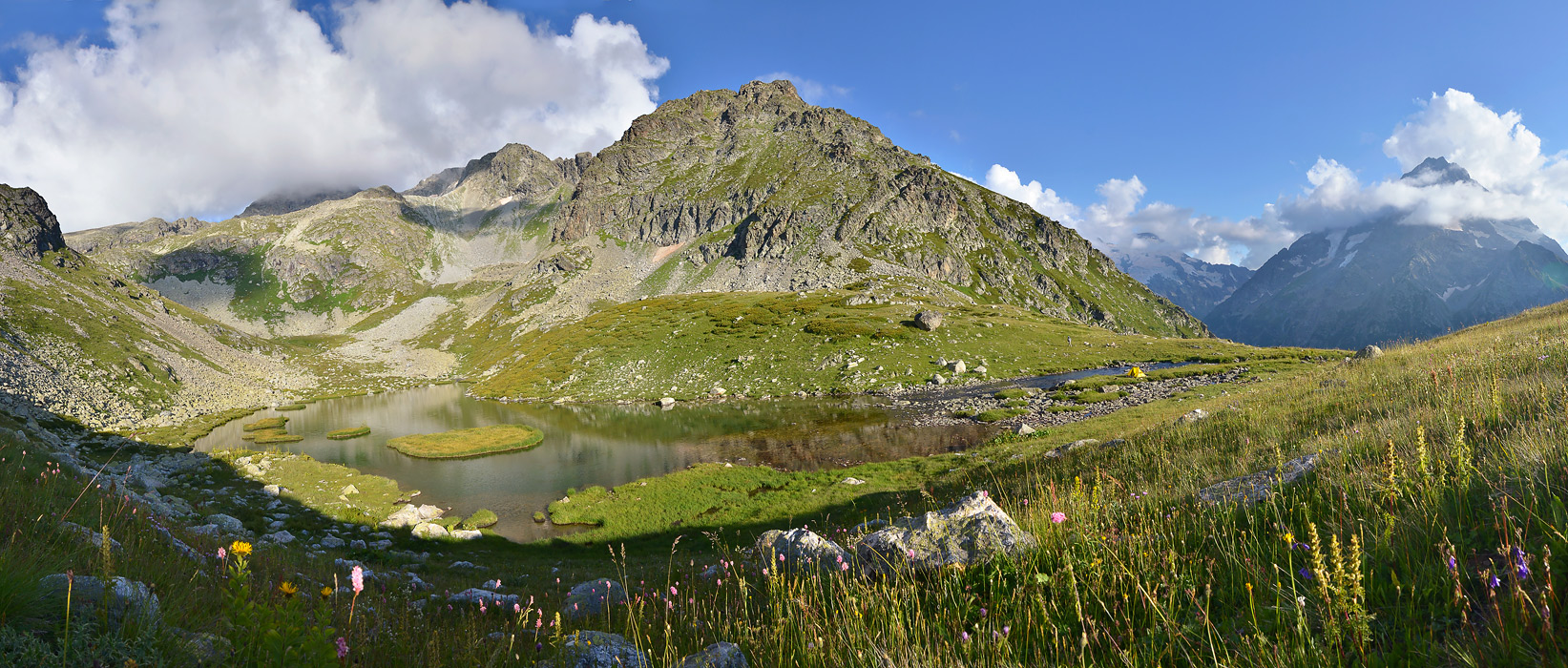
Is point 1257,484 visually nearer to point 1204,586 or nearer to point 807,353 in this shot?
point 1204,586

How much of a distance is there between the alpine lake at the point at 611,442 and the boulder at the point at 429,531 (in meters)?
2.65

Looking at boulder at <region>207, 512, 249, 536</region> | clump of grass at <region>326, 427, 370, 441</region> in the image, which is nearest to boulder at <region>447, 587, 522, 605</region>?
boulder at <region>207, 512, 249, 536</region>

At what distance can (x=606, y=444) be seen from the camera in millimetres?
46031

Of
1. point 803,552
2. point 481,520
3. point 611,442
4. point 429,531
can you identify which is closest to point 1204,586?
point 803,552

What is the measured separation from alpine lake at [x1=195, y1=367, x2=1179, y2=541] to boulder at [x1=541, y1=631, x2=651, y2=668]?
2402 cm

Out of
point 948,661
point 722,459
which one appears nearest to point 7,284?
point 722,459

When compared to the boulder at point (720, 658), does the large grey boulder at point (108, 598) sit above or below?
above

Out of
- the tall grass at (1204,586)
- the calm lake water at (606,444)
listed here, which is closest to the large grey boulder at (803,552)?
the tall grass at (1204,586)

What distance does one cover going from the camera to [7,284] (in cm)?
7569

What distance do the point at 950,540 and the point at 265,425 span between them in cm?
8242

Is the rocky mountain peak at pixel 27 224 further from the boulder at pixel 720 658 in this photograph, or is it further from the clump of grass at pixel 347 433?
the boulder at pixel 720 658

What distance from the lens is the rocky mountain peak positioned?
103m

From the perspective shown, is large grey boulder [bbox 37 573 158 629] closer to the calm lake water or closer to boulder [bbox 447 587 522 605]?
boulder [bbox 447 587 522 605]

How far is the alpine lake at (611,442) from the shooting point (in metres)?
34.7
